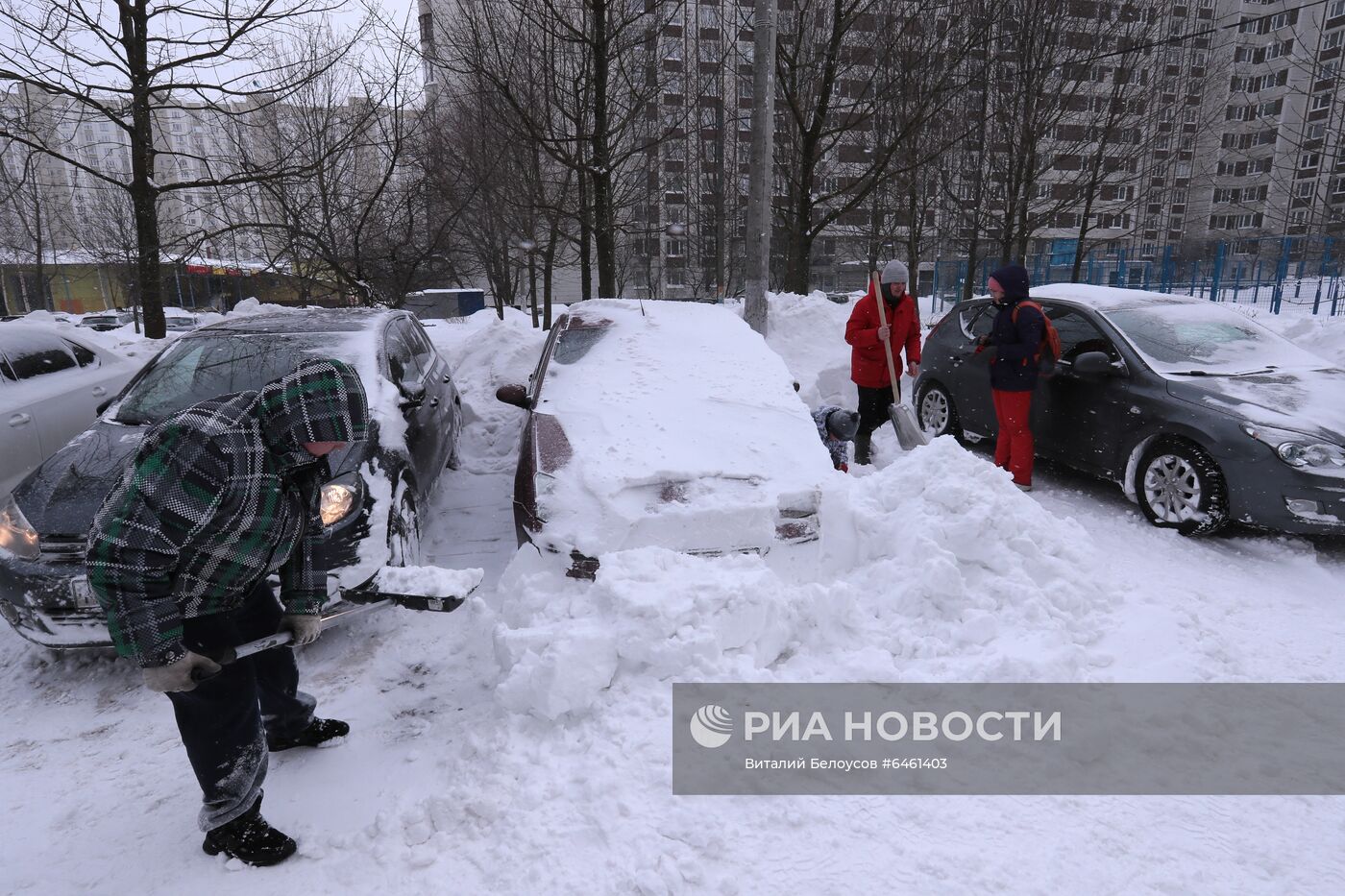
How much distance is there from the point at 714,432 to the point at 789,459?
17.8 inches

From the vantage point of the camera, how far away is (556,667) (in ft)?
9.27

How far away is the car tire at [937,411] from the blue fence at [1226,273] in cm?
1261

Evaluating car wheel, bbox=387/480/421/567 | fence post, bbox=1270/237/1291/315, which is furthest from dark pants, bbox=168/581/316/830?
fence post, bbox=1270/237/1291/315

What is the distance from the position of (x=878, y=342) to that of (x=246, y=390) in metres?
4.63

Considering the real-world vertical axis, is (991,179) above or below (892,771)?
above

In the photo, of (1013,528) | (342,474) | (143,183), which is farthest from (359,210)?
(1013,528)

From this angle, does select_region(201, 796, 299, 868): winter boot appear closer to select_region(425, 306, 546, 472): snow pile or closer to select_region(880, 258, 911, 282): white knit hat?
select_region(425, 306, 546, 472): snow pile

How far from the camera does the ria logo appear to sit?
9.13ft

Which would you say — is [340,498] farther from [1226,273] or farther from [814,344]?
[1226,273]

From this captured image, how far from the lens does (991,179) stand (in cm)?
1435

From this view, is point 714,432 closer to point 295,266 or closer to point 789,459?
point 789,459

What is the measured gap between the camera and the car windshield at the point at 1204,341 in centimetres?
519

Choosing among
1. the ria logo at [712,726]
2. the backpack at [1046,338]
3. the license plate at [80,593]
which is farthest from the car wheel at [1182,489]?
the license plate at [80,593]

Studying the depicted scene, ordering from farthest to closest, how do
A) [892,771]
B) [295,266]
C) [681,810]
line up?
[295,266], [892,771], [681,810]
